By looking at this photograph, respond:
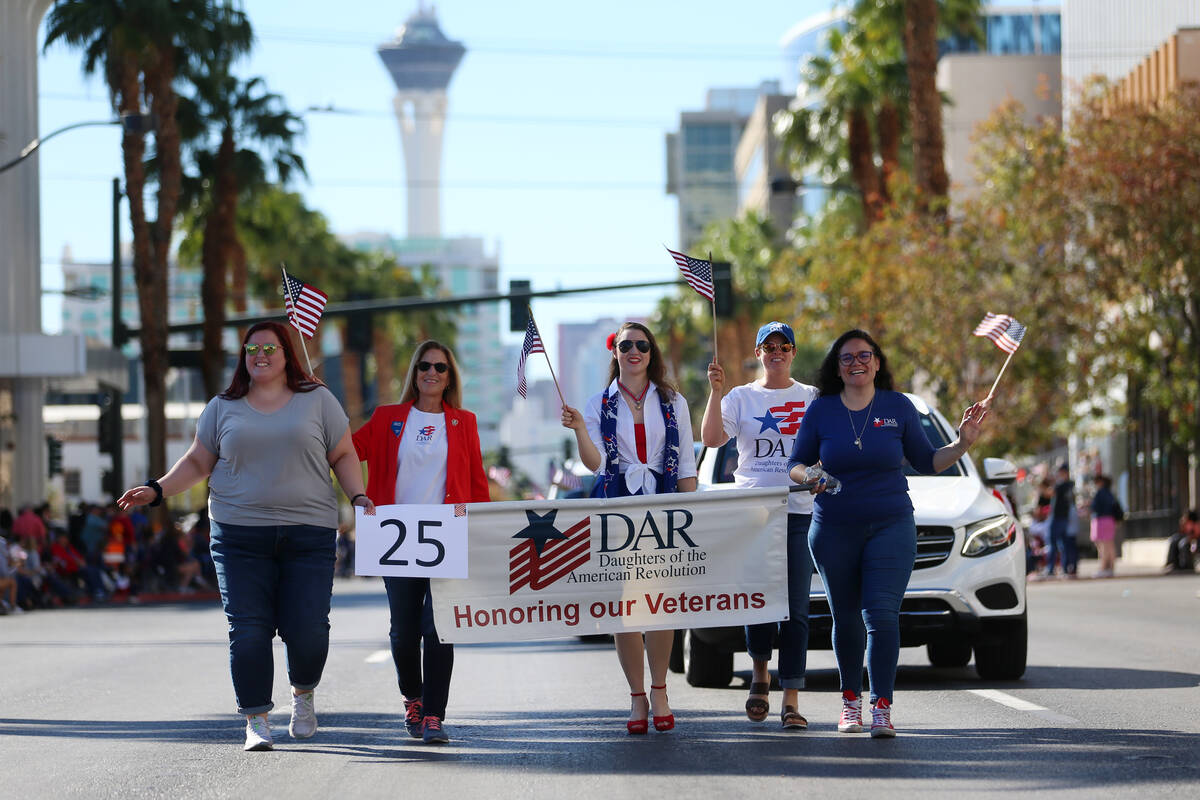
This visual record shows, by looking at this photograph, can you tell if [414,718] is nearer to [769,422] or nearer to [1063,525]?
[769,422]

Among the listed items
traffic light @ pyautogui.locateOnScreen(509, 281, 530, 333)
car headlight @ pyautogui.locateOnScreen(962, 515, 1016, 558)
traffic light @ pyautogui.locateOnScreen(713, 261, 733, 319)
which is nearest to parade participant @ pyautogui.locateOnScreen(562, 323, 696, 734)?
car headlight @ pyautogui.locateOnScreen(962, 515, 1016, 558)

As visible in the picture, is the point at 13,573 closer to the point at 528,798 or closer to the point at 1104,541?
the point at 1104,541

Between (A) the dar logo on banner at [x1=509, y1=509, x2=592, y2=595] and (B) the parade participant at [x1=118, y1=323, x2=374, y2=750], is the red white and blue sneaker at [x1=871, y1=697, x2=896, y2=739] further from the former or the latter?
(B) the parade participant at [x1=118, y1=323, x2=374, y2=750]

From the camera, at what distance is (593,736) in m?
9.34

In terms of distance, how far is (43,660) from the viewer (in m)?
16.3

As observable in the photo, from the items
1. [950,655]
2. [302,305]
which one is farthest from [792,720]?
[950,655]

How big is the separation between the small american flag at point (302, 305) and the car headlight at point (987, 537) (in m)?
4.12

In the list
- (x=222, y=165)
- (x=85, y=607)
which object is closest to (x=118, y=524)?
(x=85, y=607)

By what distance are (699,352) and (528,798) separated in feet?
269

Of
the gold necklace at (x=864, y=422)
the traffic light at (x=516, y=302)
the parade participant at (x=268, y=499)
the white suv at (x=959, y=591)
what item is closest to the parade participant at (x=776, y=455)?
the gold necklace at (x=864, y=422)

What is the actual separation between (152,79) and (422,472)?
3036cm

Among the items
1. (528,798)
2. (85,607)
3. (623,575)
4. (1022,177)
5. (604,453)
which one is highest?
(1022,177)

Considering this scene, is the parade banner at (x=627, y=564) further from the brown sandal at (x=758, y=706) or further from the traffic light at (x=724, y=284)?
the traffic light at (x=724, y=284)

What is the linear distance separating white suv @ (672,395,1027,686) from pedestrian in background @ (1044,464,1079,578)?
18274 millimetres
